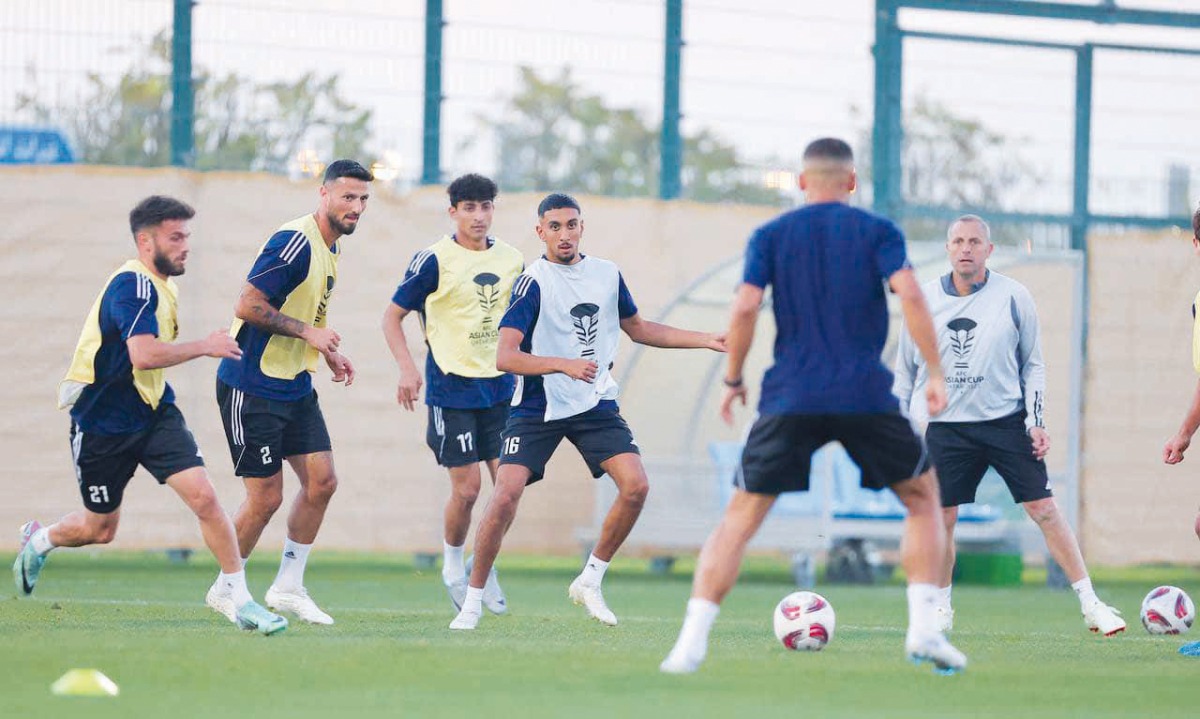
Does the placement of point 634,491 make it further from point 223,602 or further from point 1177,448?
point 1177,448

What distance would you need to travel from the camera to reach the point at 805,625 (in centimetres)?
818

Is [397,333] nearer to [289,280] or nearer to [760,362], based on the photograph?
[289,280]

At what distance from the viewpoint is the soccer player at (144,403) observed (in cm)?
843

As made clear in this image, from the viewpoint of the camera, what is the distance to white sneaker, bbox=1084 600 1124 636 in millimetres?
9375

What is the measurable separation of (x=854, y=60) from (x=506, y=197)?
11.3 feet

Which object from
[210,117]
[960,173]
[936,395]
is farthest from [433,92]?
[936,395]

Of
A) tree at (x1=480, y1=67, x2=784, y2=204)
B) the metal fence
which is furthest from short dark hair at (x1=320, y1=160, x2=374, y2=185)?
tree at (x1=480, y1=67, x2=784, y2=204)

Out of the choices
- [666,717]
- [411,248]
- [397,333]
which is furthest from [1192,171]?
[666,717]

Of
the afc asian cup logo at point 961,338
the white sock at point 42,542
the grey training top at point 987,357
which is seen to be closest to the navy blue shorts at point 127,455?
the white sock at point 42,542

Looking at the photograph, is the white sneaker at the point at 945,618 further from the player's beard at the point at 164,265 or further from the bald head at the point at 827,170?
the player's beard at the point at 164,265

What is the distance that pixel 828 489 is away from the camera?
14.7 m

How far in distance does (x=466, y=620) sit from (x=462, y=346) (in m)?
1.97

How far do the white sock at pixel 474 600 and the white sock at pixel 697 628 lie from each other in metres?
2.68

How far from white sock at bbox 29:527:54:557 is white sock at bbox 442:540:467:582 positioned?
2.22 m
